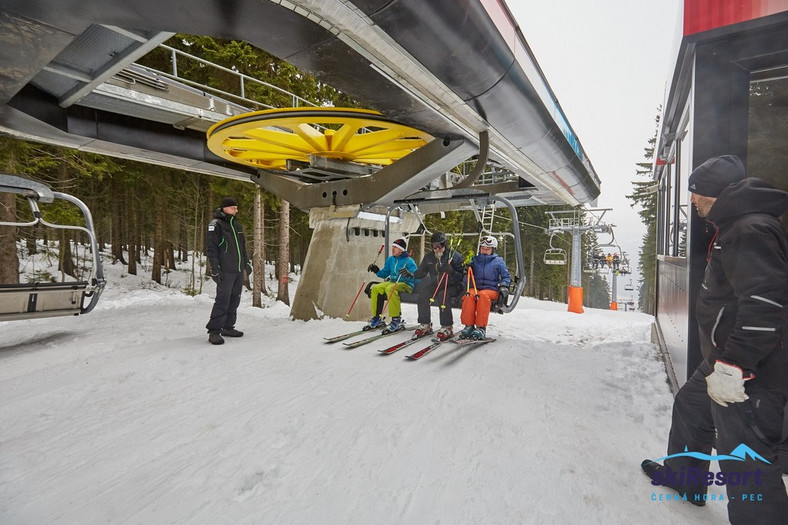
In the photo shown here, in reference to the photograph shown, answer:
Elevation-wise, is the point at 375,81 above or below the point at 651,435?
above

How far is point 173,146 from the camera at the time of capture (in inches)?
277

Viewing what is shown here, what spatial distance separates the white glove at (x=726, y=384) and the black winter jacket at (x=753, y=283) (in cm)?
4

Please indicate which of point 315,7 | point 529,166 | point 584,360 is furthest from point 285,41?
point 584,360

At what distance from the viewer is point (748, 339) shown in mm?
1657

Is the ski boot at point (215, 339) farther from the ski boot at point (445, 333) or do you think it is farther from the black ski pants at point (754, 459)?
the black ski pants at point (754, 459)

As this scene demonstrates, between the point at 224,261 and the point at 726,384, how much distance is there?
581 centimetres

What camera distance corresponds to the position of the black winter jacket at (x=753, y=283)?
1.63m

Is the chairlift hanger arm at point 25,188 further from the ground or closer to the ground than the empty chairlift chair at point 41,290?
further from the ground

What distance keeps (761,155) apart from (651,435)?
2.36 meters

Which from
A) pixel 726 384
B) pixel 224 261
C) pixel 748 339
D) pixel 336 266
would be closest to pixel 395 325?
pixel 336 266

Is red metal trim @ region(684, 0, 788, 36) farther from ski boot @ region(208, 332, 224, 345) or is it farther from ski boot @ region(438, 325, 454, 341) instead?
ski boot @ region(208, 332, 224, 345)

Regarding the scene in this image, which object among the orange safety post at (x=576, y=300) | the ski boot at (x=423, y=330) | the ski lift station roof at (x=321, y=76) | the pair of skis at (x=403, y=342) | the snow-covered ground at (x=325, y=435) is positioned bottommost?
the orange safety post at (x=576, y=300)

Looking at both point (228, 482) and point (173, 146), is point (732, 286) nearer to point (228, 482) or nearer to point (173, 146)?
point (228, 482)

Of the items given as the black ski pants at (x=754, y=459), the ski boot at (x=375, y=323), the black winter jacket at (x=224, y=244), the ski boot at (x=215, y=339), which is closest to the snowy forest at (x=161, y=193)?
the ski boot at (x=375, y=323)
